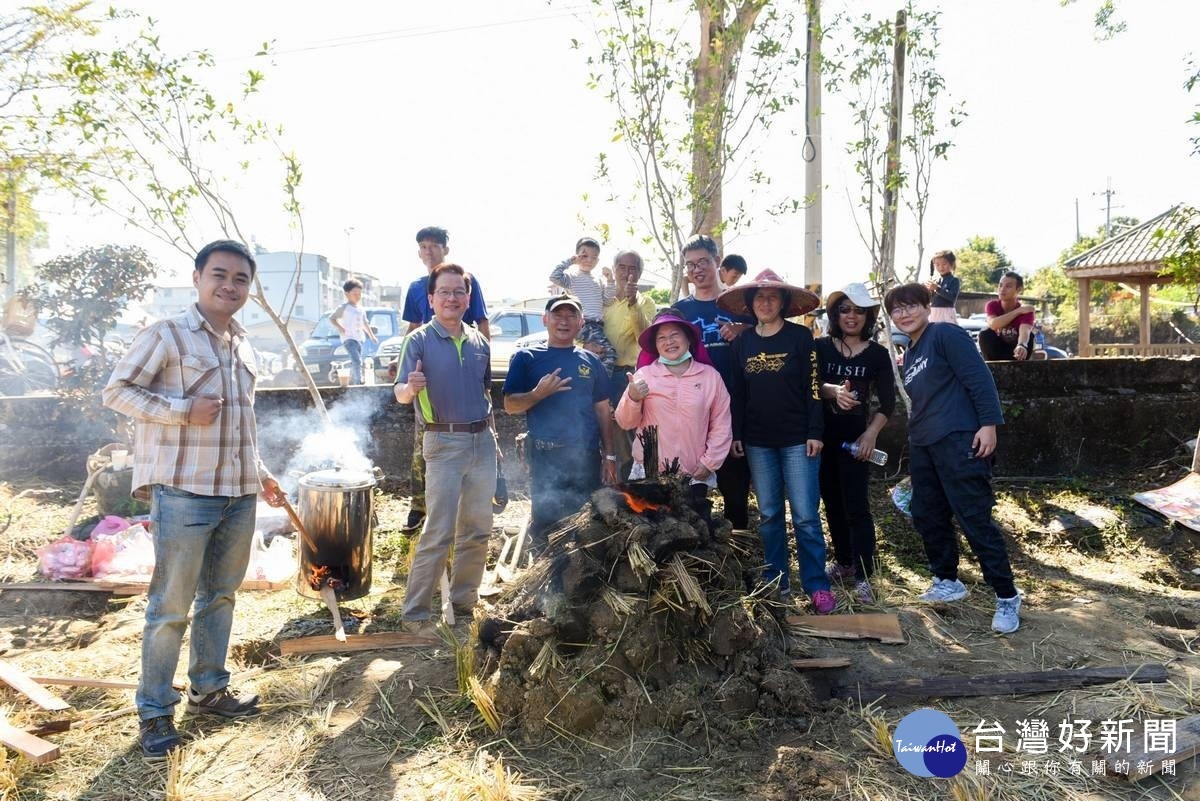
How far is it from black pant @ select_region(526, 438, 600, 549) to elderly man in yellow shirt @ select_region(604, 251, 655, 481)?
515mm

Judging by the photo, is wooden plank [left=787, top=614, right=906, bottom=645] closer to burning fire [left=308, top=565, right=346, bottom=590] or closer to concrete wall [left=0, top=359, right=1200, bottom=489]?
burning fire [left=308, top=565, right=346, bottom=590]

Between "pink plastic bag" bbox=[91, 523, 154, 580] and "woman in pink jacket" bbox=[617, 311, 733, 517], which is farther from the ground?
"woman in pink jacket" bbox=[617, 311, 733, 517]

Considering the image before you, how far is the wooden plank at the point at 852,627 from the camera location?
14.5ft

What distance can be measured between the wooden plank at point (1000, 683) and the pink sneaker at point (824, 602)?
957 millimetres

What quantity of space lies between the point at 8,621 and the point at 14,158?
745 centimetres

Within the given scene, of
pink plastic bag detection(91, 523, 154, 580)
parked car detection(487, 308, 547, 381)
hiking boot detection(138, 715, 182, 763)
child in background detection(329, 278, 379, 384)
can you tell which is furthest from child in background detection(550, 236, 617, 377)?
parked car detection(487, 308, 547, 381)

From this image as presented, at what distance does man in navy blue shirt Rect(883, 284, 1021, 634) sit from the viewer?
14.8 feet

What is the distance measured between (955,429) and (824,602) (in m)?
1.32

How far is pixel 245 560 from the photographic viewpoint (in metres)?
3.73

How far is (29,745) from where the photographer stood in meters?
3.35

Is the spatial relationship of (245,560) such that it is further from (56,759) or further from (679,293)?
(679,293)

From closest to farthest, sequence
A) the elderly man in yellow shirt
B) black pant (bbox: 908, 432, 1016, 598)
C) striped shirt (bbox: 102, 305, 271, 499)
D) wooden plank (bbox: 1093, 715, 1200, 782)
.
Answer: wooden plank (bbox: 1093, 715, 1200, 782), striped shirt (bbox: 102, 305, 271, 499), black pant (bbox: 908, 432, 1016, 598), the elderly man in yellow shirt

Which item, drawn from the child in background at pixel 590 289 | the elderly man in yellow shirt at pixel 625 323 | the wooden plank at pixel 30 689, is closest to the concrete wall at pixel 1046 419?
the child in background at pixel 590 289

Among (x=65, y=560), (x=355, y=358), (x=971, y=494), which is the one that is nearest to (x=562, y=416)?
(x=971, y=494)
